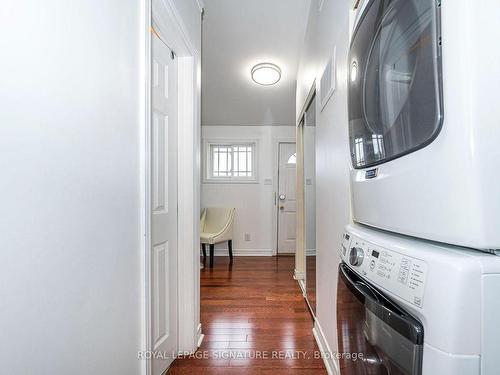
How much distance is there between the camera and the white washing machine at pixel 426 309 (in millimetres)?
481

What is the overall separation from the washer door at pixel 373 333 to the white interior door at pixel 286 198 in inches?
154

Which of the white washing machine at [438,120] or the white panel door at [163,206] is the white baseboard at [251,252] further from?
the white washing machine at [438,120]

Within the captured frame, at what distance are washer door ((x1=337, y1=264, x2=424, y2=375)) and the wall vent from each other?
3.59 ft

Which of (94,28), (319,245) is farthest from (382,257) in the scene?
(319,245)

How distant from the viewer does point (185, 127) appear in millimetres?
1902

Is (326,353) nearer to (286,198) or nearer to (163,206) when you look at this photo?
(163,206)

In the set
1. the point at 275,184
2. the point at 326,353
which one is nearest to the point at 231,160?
the point at 275,184

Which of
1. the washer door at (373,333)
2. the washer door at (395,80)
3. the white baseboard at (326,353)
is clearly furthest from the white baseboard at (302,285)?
the washer door at (395,80)

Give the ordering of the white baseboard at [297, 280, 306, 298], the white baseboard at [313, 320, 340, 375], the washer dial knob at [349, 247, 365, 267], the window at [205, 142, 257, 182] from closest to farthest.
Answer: the washer dial knob at [349, 247, 365, 267] → the white baseboard at [313, 320, 340, 375] → the white baseboard at [297, 280, 306, 298] → the window at [205, 142, 257, 182]

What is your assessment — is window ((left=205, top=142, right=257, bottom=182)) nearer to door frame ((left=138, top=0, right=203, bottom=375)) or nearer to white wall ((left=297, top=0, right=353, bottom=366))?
white wall ((left=297, top=0, right=353, bottom=366))

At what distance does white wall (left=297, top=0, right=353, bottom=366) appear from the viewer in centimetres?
144

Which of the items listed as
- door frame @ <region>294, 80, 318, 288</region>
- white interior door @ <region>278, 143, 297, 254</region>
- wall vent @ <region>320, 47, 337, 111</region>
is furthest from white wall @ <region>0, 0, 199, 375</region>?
white interior door @ <region>278, 143, 297, 254</region>

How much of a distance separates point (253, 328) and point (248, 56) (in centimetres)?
300

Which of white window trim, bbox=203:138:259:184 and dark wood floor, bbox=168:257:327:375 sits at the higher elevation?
white window trim, bbox=203:138:259:184
